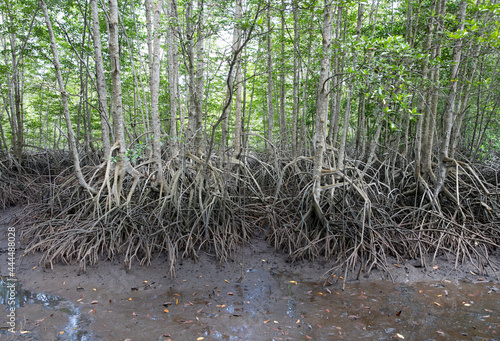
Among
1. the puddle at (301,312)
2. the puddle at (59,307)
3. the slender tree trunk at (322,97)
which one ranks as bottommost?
the puddle at (301,312)

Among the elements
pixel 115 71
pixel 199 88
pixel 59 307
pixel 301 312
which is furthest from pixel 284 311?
pixel 115 71

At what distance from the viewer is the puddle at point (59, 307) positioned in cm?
258

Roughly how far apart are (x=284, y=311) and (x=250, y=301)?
40cm

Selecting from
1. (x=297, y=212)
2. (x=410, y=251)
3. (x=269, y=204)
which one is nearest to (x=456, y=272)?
(x=410, y=251)

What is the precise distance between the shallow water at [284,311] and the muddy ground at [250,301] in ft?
0.03

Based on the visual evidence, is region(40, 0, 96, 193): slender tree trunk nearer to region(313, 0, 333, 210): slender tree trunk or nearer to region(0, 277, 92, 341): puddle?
region(0, 277, 92, 341): puddle

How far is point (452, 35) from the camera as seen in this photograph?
299 cm

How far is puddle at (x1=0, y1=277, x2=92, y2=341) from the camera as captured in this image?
258 centimetres

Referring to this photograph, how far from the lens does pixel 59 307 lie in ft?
9.82

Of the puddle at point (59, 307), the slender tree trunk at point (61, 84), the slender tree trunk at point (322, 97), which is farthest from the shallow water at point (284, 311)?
the slender tree trunk at point (61, 84)

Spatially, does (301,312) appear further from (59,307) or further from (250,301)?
(59,307)

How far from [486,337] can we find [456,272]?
4.38 ft

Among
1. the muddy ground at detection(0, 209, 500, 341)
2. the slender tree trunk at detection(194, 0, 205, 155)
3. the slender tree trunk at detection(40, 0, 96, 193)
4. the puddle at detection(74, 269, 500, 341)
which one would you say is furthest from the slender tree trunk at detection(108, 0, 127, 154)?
the puddle at detection(74, 269, 500, 341)

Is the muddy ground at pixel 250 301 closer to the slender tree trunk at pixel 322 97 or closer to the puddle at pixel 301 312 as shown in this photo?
the puddle at pixel 301 312
